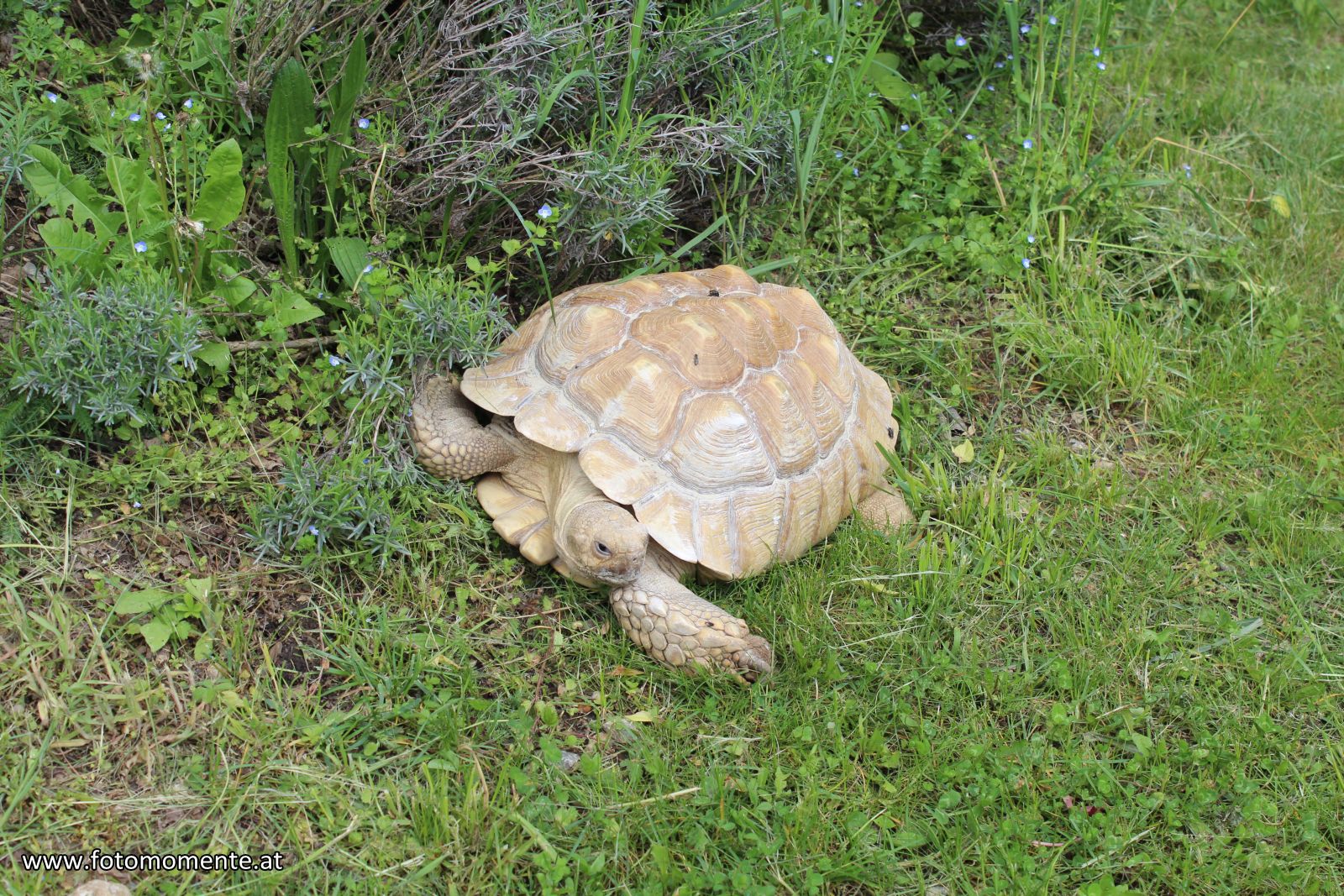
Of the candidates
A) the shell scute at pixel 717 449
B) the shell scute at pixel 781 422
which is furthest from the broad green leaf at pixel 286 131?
the shell scute at pixel 781 422

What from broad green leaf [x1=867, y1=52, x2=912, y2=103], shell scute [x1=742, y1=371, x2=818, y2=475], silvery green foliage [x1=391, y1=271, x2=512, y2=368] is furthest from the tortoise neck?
broad green leaf [x1=867, y1=52, x2=912, y2=103]

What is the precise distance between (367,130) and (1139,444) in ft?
9.39

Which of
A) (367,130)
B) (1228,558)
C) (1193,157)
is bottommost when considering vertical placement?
(1228,558)

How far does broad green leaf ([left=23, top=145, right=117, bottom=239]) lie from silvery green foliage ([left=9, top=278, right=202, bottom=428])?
0.28m

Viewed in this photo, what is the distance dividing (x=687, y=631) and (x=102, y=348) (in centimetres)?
171

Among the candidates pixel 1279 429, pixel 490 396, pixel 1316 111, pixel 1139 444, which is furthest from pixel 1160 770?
pixel 1316 111

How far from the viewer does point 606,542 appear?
2.89 metres

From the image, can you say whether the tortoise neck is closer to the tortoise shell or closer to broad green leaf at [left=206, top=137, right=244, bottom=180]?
the tortoise shell

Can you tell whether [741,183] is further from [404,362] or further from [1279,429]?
[1279,429]

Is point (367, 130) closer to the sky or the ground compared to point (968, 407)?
closer to the sky

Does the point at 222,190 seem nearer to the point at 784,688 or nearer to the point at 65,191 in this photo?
the point at 65,191

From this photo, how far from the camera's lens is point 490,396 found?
3.21 metres

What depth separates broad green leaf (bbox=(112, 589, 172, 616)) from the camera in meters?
2.68

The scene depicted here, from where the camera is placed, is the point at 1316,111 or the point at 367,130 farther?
the point at 1316,111
